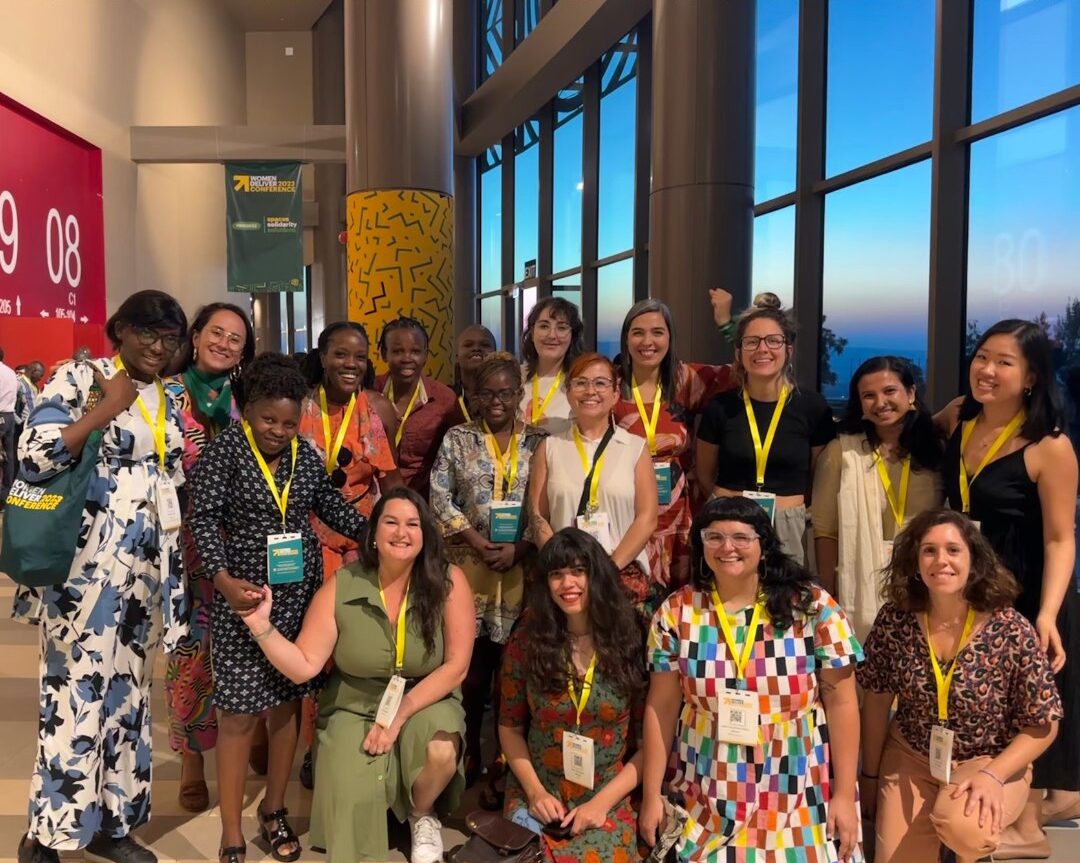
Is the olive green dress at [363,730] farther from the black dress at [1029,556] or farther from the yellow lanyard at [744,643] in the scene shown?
the black dress at [1029,556]

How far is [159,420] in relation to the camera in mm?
2582

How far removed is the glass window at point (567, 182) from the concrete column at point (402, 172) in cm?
439

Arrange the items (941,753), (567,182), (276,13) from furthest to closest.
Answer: (276,13) < (567,182) < (941,753)

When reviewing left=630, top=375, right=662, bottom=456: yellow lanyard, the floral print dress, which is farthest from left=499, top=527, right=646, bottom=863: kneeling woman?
the floral print dress

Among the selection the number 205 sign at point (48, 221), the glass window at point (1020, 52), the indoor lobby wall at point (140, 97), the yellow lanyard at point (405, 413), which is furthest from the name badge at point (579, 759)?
the indoor lobby wall at point (140, 97)

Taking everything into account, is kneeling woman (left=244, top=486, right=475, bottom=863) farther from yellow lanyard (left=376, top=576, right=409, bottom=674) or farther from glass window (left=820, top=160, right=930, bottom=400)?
glass window (left=820, top=160, right=930, bottom=400)

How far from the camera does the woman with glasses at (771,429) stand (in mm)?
2941

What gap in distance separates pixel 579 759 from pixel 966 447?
62.4 inches

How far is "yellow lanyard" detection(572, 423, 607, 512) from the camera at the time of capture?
2.89 m

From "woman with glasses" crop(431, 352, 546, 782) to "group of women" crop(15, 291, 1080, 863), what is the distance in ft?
0.04

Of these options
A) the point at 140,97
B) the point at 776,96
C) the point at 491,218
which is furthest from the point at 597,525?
the point at 491,218

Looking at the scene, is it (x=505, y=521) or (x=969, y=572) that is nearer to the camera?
(x=969, y=572)

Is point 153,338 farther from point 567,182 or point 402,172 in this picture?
point 567,182

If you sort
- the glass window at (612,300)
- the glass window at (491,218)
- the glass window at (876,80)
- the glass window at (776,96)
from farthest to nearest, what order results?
the glass window at (491,218)
the glass window at (612,300)
the glass window at (776,96)
the glass window at (876,80)
